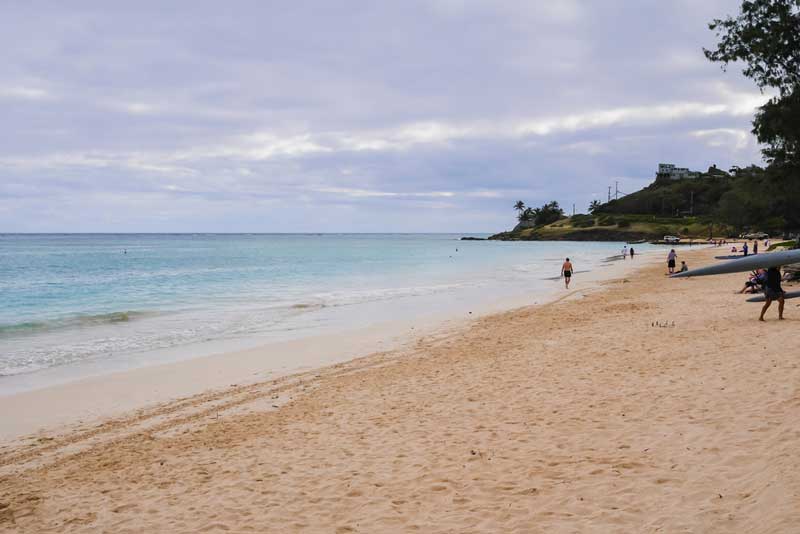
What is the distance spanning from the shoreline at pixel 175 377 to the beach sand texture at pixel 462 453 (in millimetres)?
788

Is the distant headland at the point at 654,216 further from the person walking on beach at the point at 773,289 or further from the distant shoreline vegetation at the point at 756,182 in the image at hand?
the person walking on beach at the point at 773,289

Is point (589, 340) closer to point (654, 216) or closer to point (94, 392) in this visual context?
point (94, 392)

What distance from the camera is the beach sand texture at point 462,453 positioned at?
5277mm

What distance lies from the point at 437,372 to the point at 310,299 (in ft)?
61.2

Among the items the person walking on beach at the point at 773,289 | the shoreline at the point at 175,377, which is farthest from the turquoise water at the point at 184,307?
the person walking on beach at the point at 773,289

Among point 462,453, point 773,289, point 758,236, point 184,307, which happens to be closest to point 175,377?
point 462,453

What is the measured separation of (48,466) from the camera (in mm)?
7488

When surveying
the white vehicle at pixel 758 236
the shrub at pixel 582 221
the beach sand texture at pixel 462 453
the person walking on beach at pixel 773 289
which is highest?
the shrub at pixel 582 221

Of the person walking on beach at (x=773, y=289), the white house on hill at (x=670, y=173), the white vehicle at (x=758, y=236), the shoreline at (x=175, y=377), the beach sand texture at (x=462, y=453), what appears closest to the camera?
the beach sand texture at (x=462, y=453)

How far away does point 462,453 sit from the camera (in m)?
6.89

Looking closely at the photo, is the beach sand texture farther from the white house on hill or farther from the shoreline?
the white house on hill

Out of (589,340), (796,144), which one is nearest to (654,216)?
(796,144)

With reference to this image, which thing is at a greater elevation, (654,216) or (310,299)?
(654,216)

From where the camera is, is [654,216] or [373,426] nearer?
[373,426]
